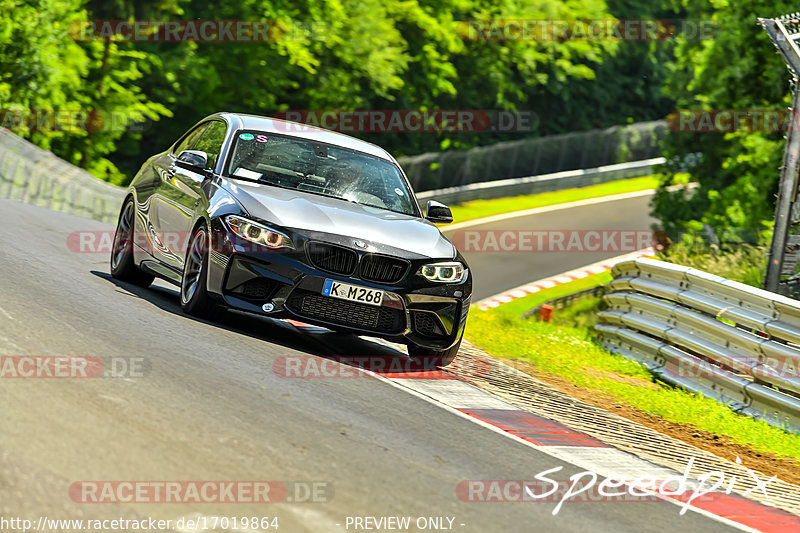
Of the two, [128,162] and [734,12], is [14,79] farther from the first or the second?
[734,12]

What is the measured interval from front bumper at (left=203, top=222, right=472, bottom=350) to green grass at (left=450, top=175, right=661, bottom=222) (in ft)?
95.5

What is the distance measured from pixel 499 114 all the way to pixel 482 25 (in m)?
5.65

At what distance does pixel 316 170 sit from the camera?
9.31 metres

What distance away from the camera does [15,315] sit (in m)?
7.50

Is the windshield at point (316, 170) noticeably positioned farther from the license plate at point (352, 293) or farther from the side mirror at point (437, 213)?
the license plate at point (352, 293)

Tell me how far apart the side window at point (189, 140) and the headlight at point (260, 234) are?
97.3 inches

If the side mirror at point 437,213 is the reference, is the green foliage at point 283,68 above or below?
above

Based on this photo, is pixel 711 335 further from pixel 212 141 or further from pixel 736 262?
pixel 736 262

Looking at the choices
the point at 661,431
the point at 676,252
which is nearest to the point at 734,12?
the point at 676,252

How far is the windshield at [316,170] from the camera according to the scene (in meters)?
9.15

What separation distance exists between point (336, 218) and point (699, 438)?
11.0 ft
